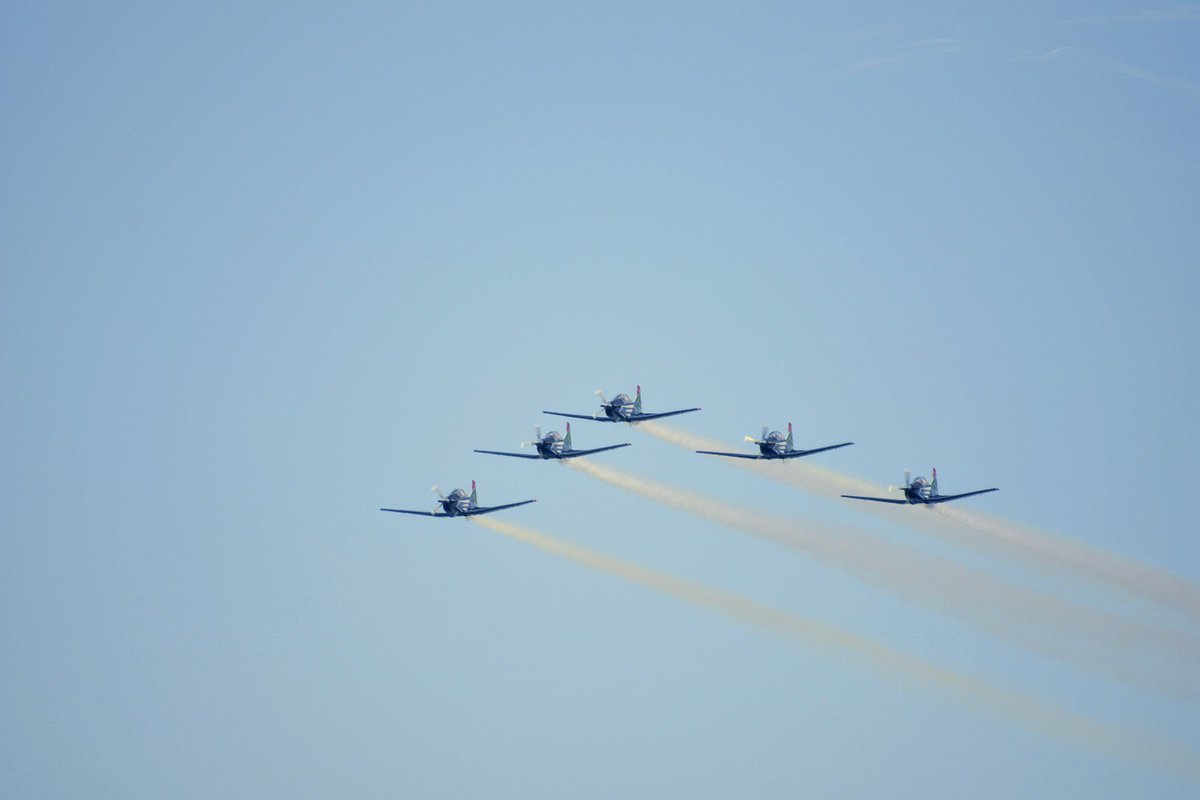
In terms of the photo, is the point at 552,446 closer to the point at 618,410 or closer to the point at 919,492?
the point at 618,410

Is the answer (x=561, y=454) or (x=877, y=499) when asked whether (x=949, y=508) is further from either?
(x=561, y=454)

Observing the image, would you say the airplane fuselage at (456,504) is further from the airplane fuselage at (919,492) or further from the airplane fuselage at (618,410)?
the airplane fuselage at (919,492)

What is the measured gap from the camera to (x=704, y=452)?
152 meters

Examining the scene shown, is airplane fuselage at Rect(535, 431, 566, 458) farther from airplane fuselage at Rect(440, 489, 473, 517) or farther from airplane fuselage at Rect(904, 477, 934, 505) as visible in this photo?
airplane fuselage at Rect(904, 477, 934, 505)

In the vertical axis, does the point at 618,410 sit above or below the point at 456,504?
above

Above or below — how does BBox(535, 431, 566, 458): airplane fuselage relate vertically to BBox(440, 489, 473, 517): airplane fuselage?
above

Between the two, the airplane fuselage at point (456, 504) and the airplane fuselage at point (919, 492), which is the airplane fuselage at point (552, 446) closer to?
the airplane fuselage at point (456, 504)

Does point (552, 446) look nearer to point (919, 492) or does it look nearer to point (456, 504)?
point (456, 504)

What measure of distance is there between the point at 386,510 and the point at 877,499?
32.8 metres

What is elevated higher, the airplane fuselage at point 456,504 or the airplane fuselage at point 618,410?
the airplane fuselage at point 618,410

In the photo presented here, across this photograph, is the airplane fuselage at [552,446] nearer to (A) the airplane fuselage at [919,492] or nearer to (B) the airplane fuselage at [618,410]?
(B) the airplane fuselage at [618,410]

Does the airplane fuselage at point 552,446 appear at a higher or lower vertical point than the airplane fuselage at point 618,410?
lower

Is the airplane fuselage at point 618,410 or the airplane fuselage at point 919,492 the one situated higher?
the airplane fuselage at point 618,410

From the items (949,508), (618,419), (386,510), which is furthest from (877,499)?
(386,510)
